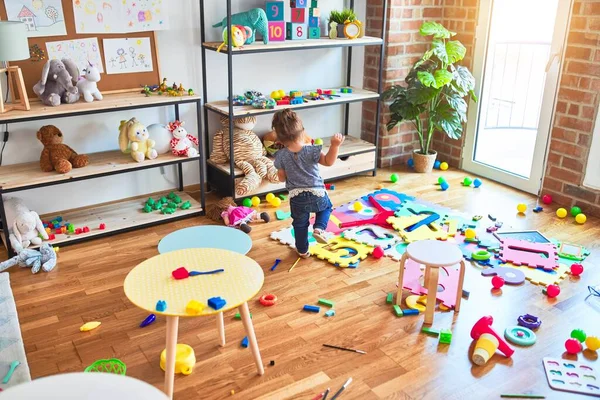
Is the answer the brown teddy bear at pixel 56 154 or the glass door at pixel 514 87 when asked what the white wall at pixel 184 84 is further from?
the glass door at pixel 514 87

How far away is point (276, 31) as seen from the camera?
3.70 meters

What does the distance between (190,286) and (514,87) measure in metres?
3.61

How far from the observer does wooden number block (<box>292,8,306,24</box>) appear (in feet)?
12.5

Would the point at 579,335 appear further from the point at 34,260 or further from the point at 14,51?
the point at 14,51

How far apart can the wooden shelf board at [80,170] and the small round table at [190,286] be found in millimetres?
1203

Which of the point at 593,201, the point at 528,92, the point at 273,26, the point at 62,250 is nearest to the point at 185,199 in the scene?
the point at 62,250

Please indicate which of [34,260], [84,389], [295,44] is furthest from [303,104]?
[84,389]

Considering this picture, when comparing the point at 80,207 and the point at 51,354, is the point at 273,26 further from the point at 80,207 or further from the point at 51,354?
the point at 51,354

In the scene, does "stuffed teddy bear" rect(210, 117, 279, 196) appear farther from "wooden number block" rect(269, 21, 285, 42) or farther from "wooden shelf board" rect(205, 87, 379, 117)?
"wooden number block" rect(269, 21, 285, 42)

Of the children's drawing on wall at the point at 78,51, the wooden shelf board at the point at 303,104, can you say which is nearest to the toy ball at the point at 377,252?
the wooden shelf board at the point at 303,104

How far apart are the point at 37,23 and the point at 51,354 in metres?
1.81

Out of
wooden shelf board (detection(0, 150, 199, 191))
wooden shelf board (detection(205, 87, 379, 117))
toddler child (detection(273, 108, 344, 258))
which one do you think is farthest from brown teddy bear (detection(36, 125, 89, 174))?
toddler child (detection(273, 108, 344, 258))

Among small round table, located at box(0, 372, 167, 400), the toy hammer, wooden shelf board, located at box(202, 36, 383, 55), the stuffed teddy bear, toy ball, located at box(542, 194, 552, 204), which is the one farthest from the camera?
toy ball, located at box(542, 194, 552, 204)

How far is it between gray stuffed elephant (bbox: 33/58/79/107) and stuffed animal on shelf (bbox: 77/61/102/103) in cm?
4
